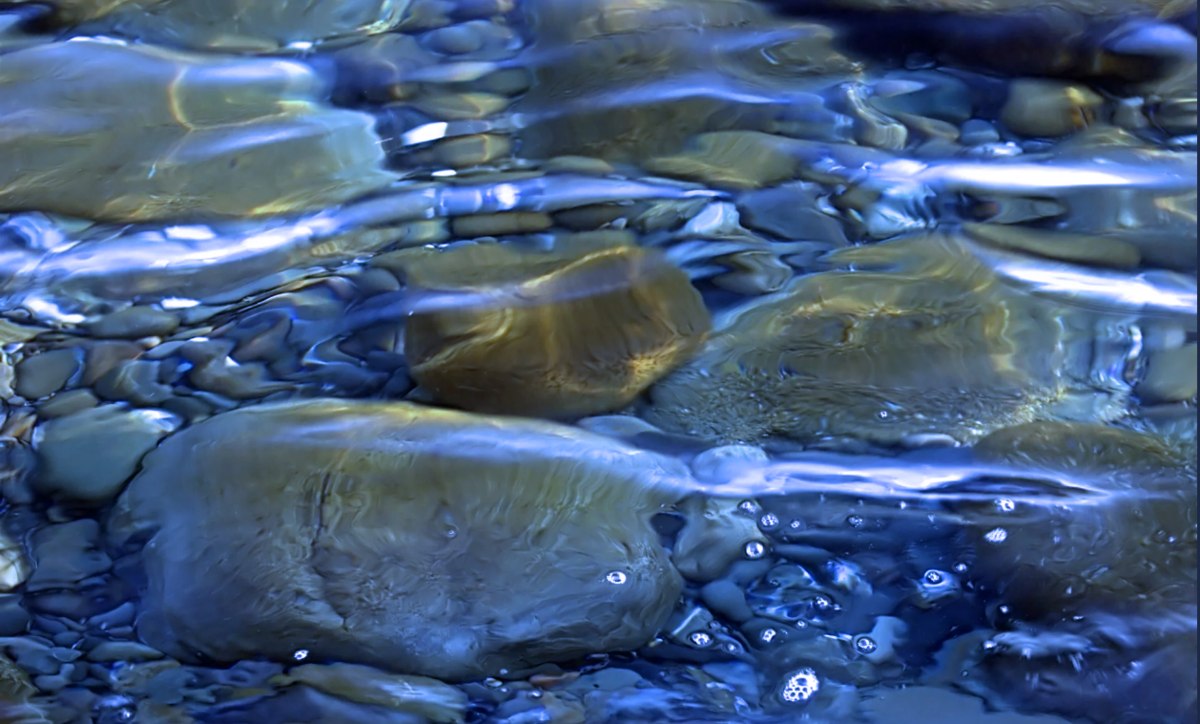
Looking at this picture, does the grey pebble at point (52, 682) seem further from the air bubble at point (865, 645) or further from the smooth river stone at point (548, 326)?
the air bubble at point (865, 645)

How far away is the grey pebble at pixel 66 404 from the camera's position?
1.41 metres

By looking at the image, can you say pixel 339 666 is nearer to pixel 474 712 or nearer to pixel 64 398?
pixel 474 712

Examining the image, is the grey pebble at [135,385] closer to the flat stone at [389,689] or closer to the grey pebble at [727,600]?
the flat stone at [389,689]

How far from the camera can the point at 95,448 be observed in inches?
54.2

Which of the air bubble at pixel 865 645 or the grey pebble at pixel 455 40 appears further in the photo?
the grey pebble at pixel 455 40

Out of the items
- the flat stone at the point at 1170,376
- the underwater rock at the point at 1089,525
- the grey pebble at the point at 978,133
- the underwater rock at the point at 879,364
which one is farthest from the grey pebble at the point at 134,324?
the flat stone at the point at 1170,376

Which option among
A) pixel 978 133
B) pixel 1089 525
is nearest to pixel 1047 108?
pixel 978 133

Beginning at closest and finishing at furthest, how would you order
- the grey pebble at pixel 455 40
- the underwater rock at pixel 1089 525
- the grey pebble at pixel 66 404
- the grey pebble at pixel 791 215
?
the underwater rock at pixel 1089 525
the grey pebble at pixel 66 404
the grey pebble at pixel 791 215
the grey pebble at pixel 455 40

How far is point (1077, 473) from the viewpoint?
126cm

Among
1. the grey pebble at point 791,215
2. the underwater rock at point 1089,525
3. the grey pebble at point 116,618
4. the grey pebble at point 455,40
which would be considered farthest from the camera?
the grey pebble at point 455,40

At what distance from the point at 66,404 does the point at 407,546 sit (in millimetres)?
643

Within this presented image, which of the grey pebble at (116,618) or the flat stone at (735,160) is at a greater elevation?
the flat stone at (735,160)

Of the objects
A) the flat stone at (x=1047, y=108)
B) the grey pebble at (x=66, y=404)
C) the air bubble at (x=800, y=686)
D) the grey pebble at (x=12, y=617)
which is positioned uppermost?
the flat stone at (x=1047, y=108)

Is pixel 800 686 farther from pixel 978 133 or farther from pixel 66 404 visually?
pixel 66 404
